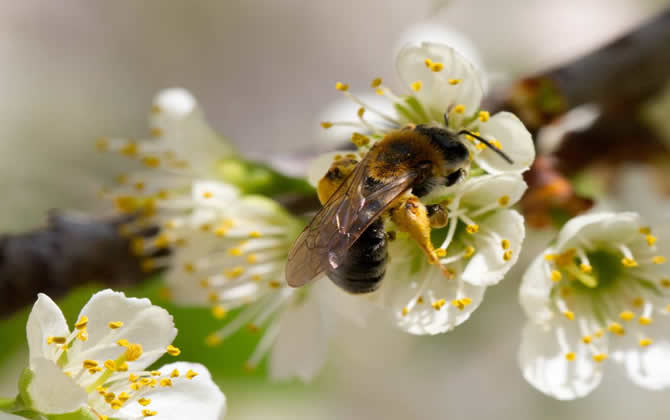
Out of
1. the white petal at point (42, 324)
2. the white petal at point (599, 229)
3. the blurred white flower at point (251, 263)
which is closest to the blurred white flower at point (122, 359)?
the white petal at point (42, 324)

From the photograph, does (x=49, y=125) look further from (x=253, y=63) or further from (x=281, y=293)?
(x=281, y=293)

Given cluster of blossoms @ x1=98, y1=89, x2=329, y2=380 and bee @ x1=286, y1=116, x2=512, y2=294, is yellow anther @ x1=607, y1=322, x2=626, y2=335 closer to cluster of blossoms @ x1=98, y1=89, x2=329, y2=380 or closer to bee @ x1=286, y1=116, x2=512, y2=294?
bee @ x1=286, y1=116, x2=512, y2=294

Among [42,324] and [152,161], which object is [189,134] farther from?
[42,324]

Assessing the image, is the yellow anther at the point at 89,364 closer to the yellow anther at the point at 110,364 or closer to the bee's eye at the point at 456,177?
the yellow anther at the point at 110,364

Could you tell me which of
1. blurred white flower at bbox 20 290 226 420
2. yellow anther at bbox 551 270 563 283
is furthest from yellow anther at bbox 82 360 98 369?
yellow anther at bbox 551 270 563 283

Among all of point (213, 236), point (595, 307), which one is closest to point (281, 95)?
point (213, 236)
